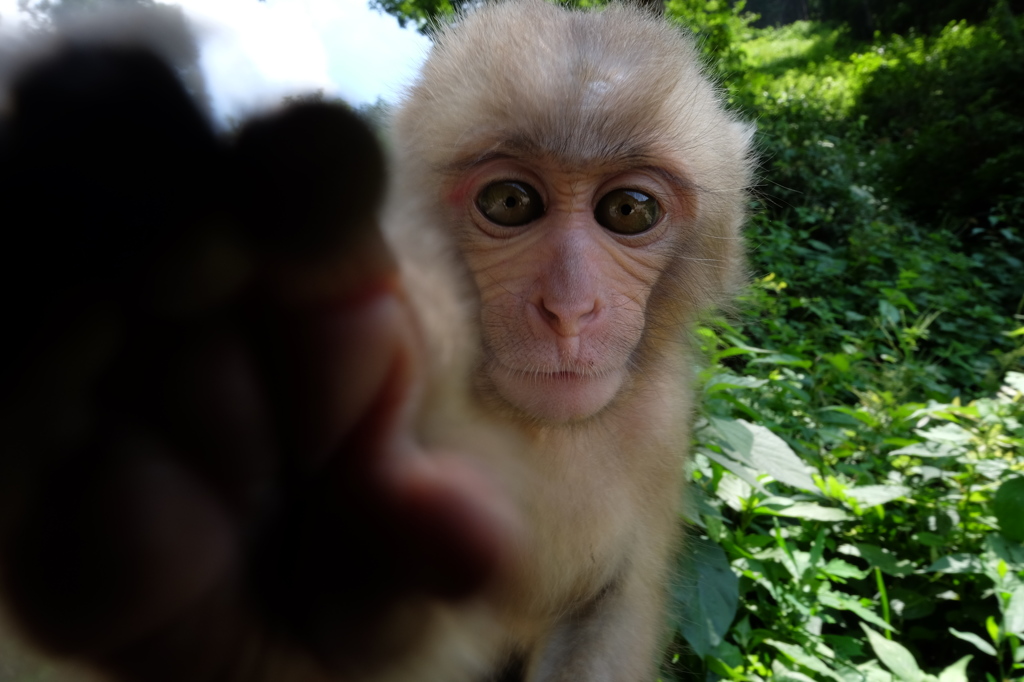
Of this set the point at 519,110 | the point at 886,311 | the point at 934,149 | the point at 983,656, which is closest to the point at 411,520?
the point at 519,110

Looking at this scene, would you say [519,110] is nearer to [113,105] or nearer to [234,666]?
[113,105]

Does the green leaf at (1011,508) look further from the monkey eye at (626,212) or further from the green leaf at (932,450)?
Result: the monkey eye at (626,212)

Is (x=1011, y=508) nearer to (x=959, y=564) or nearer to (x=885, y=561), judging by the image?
(x=959, y=564)

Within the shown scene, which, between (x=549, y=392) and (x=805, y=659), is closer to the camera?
(x=549, y=392)

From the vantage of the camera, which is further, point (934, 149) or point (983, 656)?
point (934, 149)

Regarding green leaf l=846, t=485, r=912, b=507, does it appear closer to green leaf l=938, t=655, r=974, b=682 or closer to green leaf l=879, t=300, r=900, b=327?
green leaf l=938, t=655, r=974, b=682

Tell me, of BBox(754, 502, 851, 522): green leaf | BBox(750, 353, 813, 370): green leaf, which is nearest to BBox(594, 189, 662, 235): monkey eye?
BBox(754, 502, 851, 522): green leaf

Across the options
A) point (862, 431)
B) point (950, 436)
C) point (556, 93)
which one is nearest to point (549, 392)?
point (556, 93)
